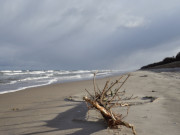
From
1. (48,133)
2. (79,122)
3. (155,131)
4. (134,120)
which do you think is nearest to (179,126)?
(155,131)

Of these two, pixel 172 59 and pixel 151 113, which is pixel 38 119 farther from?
pixel 172 59

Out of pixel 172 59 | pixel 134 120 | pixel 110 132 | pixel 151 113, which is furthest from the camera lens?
pixel 172 59

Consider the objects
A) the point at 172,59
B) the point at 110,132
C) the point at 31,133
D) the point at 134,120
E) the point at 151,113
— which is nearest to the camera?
the point at 110,132

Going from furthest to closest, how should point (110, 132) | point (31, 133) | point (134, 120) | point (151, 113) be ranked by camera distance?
point (151, 113) < point (134, 120) < point (31, 133) < point (110, 132)

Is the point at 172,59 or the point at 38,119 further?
the point at 172,59

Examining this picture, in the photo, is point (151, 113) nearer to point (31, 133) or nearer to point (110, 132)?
point (110, 132)

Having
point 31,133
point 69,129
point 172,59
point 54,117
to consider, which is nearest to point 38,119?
point 54,117

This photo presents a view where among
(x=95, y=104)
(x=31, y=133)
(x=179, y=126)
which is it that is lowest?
(x=179, y=126)

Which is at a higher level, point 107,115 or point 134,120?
point 107,115

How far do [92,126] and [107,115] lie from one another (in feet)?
1.03

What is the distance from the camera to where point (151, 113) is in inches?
112

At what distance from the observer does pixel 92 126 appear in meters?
2.32

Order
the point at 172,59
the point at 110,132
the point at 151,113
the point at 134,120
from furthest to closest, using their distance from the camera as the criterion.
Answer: the point at 172,59, the point at 151,113, the point at 134,120, the point at 110,132

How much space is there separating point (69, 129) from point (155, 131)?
3.40 feet
